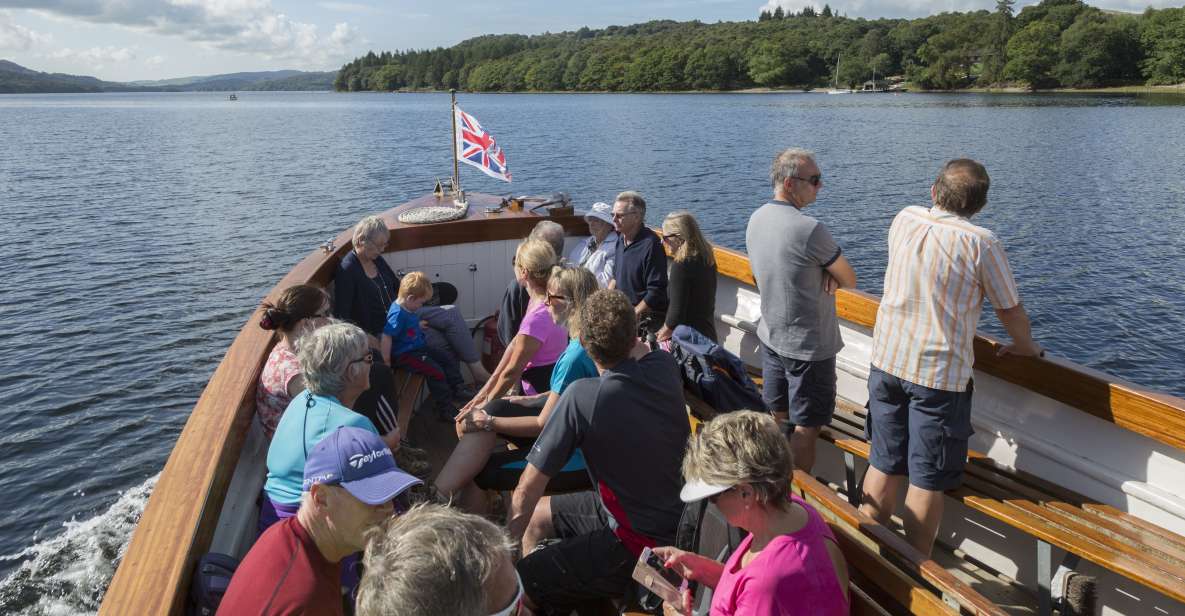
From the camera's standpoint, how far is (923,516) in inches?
98.0

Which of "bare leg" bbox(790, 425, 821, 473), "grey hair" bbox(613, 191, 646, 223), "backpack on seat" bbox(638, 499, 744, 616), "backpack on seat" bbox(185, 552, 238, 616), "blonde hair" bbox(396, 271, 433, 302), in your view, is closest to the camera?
"backpack on seat" bbox(185, 552, 238, 616)

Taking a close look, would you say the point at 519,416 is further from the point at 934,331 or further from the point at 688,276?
the point at 934,331

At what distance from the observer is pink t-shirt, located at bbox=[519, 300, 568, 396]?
124 inches

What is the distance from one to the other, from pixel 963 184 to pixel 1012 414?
1094 mm

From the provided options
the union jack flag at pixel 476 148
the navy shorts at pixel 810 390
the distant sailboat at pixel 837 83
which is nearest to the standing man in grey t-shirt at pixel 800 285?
the navy shorts at pixel 810 390

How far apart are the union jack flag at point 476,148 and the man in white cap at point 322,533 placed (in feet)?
13.8

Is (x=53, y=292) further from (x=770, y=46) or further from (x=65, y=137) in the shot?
(x=770, y=46)

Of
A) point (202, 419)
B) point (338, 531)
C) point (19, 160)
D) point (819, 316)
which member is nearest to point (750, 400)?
point (819, 316)

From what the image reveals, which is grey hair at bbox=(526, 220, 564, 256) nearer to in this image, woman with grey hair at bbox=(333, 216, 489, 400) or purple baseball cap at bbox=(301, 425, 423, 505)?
woman with grey hair at bbox=(333, 216, 489, 400)

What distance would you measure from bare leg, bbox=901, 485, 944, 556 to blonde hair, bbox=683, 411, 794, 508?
1.04 m

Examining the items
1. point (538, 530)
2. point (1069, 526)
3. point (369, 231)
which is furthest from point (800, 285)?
point (369, 231)

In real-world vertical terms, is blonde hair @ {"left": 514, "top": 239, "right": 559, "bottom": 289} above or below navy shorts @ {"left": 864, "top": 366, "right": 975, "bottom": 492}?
above

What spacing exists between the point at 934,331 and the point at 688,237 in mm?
1225

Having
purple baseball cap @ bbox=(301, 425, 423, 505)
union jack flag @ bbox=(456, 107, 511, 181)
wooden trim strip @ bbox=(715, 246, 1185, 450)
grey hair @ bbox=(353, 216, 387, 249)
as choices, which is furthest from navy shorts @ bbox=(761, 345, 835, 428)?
union jack flag @ bbox=(456, 107, 511, 181)
